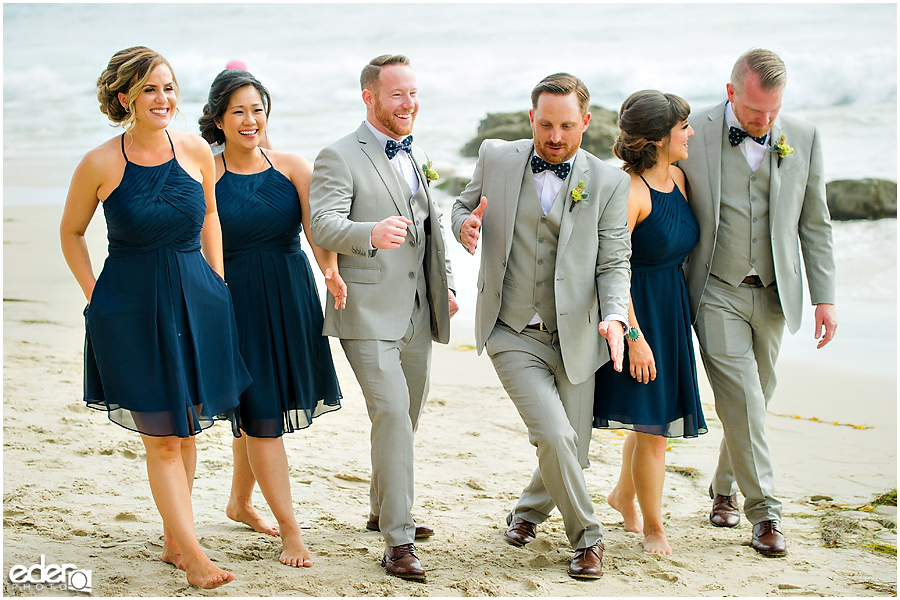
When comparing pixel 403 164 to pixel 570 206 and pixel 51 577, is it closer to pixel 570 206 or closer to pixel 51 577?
pixel 570 206

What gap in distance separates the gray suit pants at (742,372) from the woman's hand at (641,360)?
0.50 meters

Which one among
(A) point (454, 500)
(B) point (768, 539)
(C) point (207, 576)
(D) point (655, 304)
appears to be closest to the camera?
(C) point (207, 576)

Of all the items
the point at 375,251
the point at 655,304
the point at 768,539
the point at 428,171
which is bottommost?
the point at 768,539

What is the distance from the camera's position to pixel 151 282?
3.37 meters

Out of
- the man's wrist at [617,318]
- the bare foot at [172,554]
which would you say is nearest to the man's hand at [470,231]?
the man's wrist at [617,318]

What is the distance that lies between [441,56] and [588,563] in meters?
26.1

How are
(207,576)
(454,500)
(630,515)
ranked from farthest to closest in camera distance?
(454,500) → (630,515) → (207,576)

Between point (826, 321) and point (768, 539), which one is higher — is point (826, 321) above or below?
above

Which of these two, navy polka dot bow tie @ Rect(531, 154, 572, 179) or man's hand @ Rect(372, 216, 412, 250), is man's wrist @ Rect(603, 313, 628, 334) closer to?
navy polka dot bow tie @ Rect(531, 154, 572, 179)

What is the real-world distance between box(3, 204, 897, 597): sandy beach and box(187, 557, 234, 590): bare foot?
0.04 metres

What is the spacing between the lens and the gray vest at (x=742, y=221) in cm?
409

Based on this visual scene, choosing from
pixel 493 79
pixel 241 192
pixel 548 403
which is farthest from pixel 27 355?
pixel 493 79

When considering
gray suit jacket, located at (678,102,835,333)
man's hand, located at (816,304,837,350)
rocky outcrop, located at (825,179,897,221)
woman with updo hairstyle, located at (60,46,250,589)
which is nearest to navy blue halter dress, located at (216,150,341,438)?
woman with updo hairstyle, located at (60,46,250,589)

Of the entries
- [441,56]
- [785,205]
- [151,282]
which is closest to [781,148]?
[785,205]
